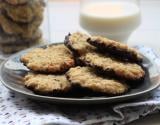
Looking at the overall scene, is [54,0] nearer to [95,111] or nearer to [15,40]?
[15,40]

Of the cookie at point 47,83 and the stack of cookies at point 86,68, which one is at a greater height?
the stack of cookies at point 86,68

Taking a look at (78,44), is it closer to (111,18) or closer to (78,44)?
(78,44)

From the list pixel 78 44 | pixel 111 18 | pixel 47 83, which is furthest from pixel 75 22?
pixel 47 83

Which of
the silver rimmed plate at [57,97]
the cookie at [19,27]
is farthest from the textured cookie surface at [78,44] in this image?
the cookie at [19,27]

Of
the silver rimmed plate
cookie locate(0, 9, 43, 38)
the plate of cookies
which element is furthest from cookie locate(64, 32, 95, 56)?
cookie locate(0, 9, 43, 38)

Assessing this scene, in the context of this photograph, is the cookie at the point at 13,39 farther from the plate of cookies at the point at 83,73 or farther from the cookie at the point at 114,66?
the cookie at the point at 114,66

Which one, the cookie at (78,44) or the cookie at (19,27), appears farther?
the cookie at (19,27)

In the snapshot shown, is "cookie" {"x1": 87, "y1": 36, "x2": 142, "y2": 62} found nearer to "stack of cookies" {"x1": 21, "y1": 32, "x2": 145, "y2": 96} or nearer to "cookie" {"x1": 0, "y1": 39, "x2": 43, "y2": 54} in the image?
"stack of cookies" {"x1": 21, "y1": 32, "x2": 145, "y2": 96}

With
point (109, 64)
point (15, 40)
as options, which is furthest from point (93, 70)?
→ point (15, 40)
